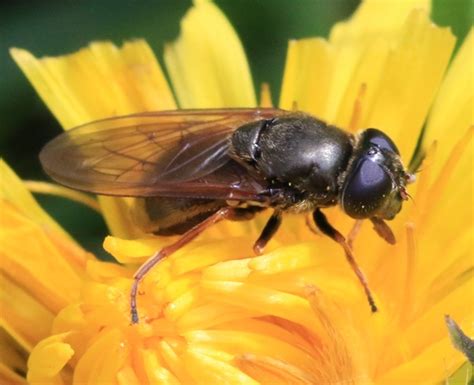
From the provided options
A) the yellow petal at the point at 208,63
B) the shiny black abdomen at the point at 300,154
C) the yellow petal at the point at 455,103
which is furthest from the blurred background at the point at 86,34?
the shiny black abdomen at the point at 300,154

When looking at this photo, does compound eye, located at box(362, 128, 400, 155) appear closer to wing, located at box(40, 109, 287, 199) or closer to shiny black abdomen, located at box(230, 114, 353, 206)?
shiny black abdomen, located at box(230, 114, 353, 206)

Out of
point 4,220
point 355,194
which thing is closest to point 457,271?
point 355,194

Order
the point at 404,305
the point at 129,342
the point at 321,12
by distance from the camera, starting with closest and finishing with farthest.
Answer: the point at 129,342 < the point at 404,305 < the point at 321,12

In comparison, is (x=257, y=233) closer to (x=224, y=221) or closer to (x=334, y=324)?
(x=224, y=221)

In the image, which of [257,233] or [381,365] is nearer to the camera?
[381,365]

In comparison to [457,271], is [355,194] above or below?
above

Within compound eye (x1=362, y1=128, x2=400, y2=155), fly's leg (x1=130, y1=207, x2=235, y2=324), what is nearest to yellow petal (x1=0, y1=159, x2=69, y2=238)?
fly's leg (x1=130, y1=207, x2=235, y2=324)
